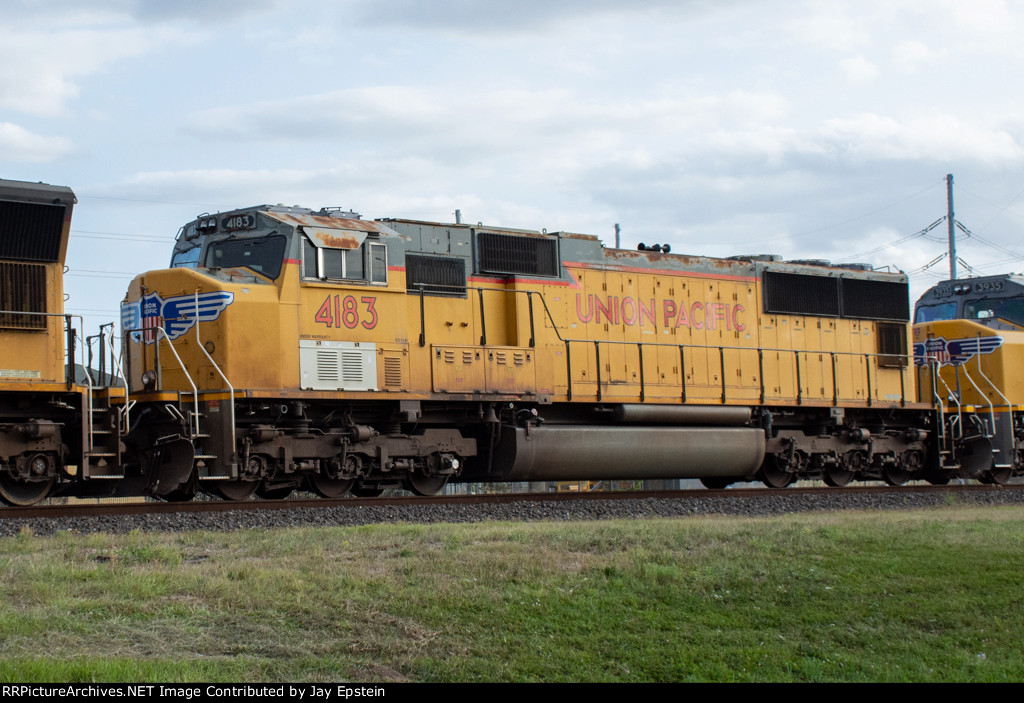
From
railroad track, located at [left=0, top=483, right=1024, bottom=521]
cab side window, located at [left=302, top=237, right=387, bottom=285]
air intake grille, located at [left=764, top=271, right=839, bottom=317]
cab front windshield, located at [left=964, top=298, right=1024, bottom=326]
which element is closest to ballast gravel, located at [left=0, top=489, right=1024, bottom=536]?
railroad track, located at [left=0, top=483, right=1024, bottom=521]

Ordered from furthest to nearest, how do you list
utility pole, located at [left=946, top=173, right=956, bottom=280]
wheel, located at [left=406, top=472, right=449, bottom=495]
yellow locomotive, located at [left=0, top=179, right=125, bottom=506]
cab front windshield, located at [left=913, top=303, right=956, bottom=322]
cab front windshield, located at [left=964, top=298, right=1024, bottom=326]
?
utility pole, located at [left=946, top=173, right=956, bottom=280]
cab front windshield, located at [left=913, top=303, right=956, bottom=322]
cab front windshield, located at [left=964, top=298, right=1024, bottom=326]
wheel, located at [left=406, top=472, right=449, bottom=495]
yellow locomotive, located at [left=0, top=179, right=125, bottom=506]

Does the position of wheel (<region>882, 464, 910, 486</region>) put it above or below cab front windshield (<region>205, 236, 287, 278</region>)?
below

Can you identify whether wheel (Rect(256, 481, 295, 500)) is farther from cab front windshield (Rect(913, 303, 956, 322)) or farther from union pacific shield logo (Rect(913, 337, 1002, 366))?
cab front windshield (Rect(913, 303, 956, 322))

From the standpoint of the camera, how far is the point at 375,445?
13.6 metres

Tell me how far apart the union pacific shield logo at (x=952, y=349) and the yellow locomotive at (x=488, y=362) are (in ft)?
5.73

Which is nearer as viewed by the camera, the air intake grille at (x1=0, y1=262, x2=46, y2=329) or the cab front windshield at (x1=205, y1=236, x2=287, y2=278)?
the air intake grille at (x1=0, y1=262, x2=46, y2=329)

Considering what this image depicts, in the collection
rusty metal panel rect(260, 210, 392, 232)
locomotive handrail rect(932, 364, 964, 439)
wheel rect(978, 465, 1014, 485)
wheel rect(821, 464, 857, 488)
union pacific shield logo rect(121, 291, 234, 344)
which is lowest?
wheel rect(978, 465, 1014, 485)

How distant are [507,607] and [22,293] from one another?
702 centimetres

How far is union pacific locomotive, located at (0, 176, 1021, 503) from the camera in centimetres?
1211

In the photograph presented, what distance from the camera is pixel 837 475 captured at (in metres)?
18.6

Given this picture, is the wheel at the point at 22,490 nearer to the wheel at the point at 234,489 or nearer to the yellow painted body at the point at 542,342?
the wheel at the point at 234,489

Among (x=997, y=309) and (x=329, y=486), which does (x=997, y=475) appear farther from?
(x=329, y=486)

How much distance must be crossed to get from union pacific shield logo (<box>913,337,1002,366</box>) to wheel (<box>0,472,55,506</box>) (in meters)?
A: 15.3
